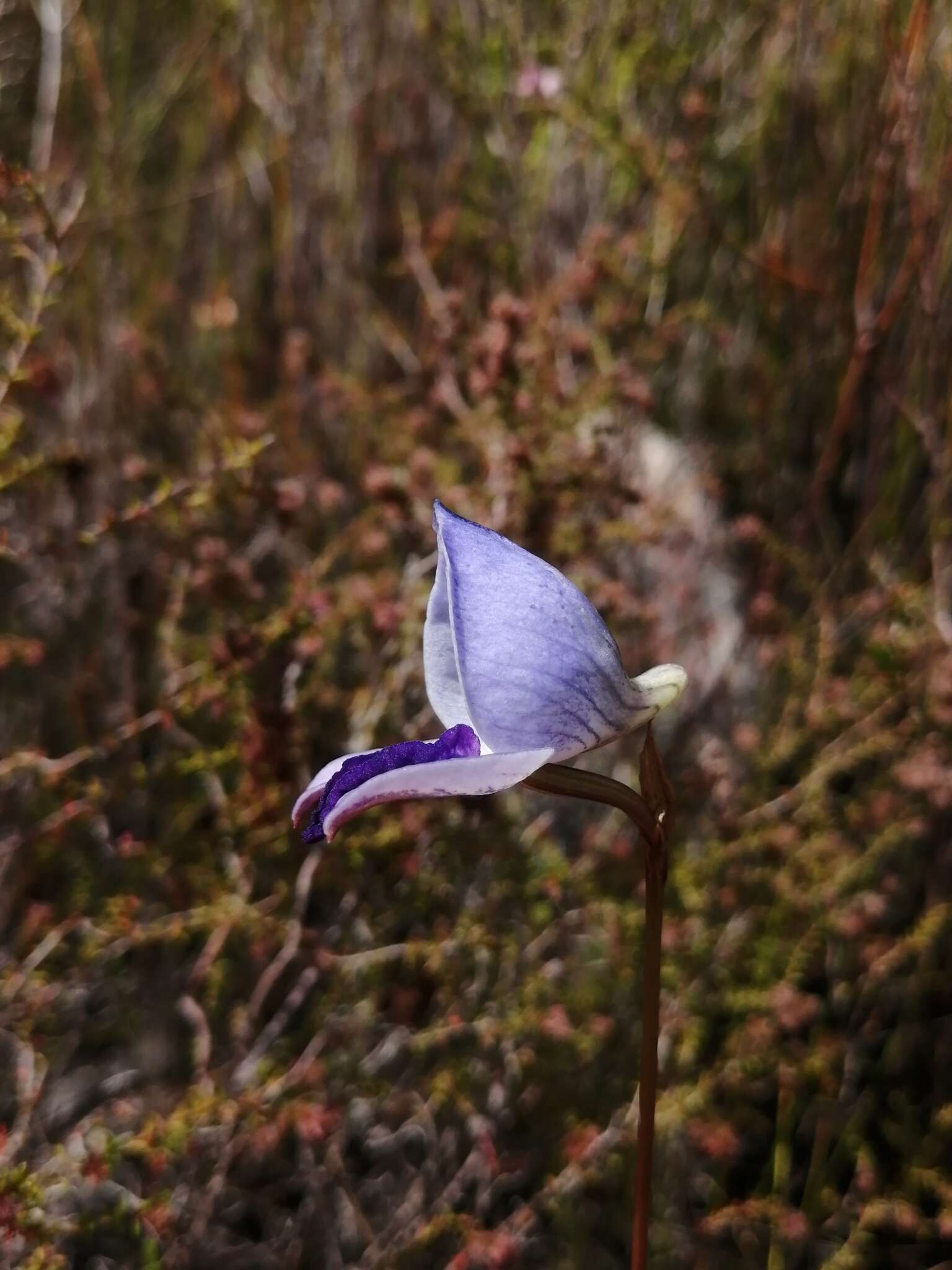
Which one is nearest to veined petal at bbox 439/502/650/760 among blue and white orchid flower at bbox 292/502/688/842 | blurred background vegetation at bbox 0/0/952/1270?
blue and white orchid flower at bbox 292/502/688/842

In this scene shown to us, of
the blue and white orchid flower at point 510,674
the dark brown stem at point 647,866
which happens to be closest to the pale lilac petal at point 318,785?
the blue and white orchid flower at point 510,674

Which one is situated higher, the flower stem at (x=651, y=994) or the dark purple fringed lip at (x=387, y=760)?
the dark purple fringed lip at (x=387, y=760)

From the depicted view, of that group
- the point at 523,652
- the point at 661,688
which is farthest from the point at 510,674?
the point at 661,688

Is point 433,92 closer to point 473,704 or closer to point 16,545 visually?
point 16,545

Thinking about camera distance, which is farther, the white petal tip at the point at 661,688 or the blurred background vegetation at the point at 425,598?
the blurred background vegetation at the point at 425,598

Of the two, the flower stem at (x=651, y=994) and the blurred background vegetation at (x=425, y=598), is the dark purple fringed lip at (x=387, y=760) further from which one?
the blurred background vegetation at (x=425, y=598)

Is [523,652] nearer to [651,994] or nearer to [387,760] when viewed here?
[387,760]

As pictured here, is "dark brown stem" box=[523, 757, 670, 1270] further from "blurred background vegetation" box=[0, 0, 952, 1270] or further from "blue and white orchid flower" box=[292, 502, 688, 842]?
"blurred background vegetation" box=[0, 0, 952, 1270]

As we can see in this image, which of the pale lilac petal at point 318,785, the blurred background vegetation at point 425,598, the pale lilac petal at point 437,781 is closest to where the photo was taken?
the pale lilac petal at point 437,781
